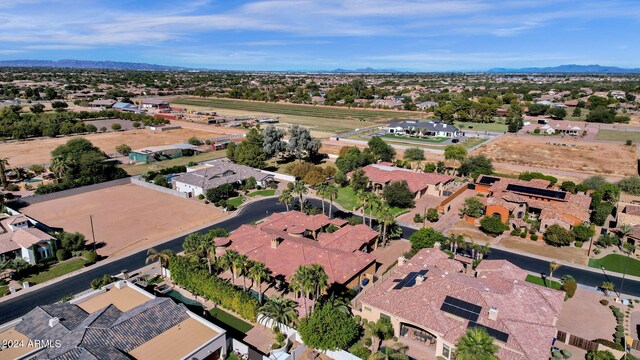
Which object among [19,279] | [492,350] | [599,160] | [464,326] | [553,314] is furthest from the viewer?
[599,160]

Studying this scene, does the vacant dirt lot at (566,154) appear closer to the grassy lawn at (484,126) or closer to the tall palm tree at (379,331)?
the grassy lawn at (484,126)

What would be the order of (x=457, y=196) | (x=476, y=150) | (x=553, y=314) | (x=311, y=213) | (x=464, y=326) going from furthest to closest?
1. (x=476, y=150)
2. (x=457, y=196)
3. (x=311, y=213)
4. (x=553, y=314)
5. (x=464, y=326)

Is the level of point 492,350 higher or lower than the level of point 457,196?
higher

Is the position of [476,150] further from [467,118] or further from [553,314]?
[553,314]

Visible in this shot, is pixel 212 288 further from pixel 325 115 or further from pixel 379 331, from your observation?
pixel 325 115

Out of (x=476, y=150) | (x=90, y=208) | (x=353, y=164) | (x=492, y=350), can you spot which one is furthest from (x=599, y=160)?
(x=90, y=208)

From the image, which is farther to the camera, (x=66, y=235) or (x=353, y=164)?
(x=353, y=164)

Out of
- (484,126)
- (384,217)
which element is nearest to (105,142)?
(384,217)
